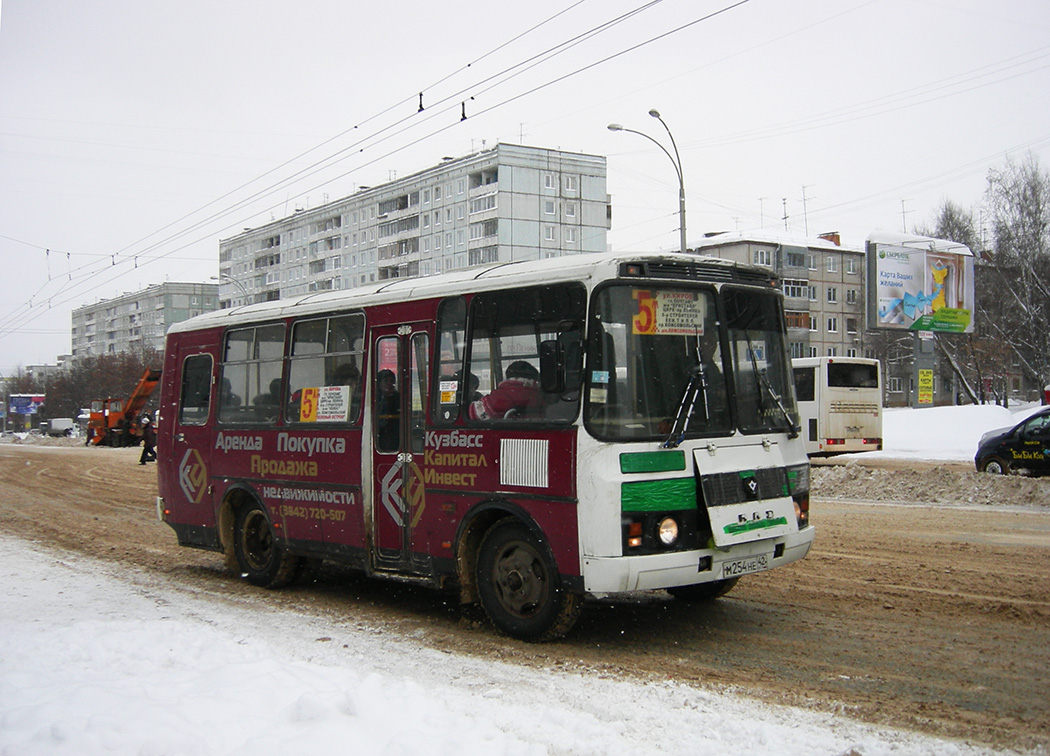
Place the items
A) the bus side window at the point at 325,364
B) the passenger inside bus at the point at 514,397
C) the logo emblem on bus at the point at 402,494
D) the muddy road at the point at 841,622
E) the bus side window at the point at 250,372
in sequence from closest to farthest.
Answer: the muddy road at the point at 841,622 < the passenger inside bus at the point at 514,397 < the logo emblem on bus at the point at 402,494 < the bus side window at the point at 325,364 < the bus side window at the point at 250,372

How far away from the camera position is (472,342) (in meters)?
7.89

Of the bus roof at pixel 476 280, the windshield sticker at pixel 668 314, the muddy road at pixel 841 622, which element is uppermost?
the bus roof at pixel 476 280

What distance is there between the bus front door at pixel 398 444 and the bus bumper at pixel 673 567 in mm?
2074

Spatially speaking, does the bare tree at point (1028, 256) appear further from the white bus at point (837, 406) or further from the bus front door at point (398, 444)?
the bus front door at point (398, 444)

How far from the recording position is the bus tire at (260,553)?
10.2 m

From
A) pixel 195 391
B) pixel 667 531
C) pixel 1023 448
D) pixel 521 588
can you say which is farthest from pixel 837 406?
pixel 667 531

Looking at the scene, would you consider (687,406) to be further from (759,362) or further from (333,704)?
(333,704)

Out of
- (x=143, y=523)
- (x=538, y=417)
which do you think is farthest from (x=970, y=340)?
(x=538, y=417)

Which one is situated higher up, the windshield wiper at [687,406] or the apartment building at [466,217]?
the apartment building at [466,217]

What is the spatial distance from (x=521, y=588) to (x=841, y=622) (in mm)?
2563

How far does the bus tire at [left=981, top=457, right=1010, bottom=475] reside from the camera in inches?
803

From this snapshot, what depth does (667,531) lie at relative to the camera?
22.2ft

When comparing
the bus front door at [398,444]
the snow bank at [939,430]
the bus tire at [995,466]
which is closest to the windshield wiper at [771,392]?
the bus front door at [398,444]

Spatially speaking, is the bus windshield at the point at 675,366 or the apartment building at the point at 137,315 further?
the apartment building at the point at 137,315
